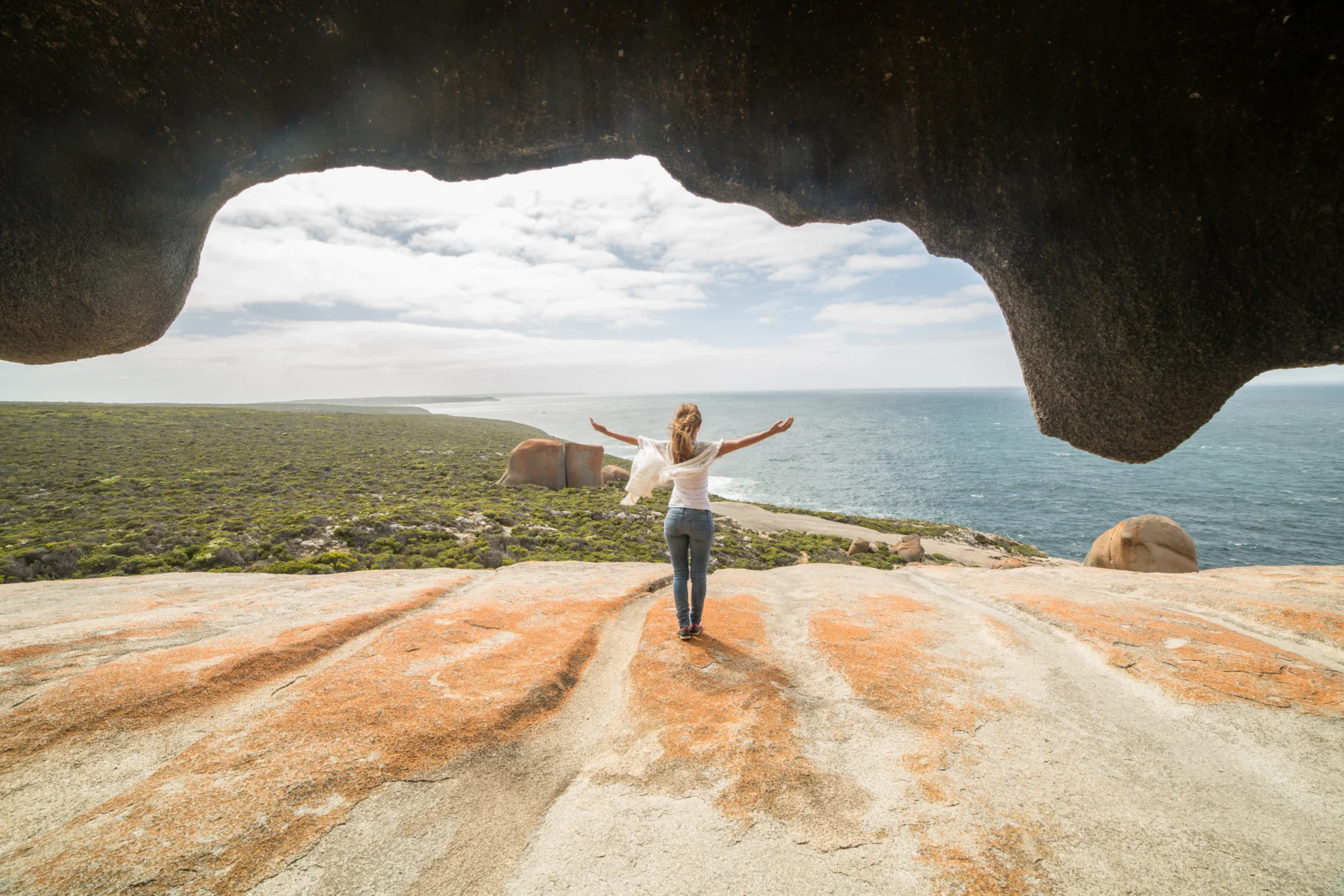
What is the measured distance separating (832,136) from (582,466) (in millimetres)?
26323

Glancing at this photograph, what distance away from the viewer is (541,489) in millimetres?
28094

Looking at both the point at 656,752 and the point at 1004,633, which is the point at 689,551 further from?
the point at 1004,633

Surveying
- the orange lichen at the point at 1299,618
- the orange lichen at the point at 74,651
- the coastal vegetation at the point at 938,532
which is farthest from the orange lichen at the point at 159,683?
the coastal vegetation at the point at 938,532

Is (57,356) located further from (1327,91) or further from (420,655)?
(1327,91)

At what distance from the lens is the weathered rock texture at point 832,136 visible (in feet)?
12.0

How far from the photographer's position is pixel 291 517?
18.2 m

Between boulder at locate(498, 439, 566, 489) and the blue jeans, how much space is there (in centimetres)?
2435

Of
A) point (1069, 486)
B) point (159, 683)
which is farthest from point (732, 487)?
point (159, 683)

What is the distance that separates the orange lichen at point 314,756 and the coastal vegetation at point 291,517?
1020 cm

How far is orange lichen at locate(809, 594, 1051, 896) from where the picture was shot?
9.16ft

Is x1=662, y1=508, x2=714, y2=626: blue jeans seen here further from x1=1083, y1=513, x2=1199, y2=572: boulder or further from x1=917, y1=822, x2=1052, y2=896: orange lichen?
x1=1083, y1=513, x2=1199, y2=572: boulder

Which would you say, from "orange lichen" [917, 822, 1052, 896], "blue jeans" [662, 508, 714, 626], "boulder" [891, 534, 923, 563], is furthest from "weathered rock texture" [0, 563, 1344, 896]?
"boulder" [891, 534, 923, 563]

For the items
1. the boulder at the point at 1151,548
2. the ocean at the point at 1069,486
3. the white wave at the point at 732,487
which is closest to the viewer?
the boulder at the point at 1151,548

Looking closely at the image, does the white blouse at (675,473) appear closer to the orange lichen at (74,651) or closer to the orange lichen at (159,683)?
the orange lichen at (159,683)
